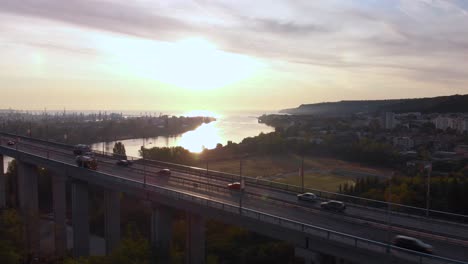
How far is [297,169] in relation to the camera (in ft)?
178

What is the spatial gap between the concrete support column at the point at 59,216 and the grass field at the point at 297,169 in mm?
23782

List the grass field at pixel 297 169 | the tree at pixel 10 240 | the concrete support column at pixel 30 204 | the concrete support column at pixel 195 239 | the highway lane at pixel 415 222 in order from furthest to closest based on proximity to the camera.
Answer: the grass field at pixel 297 169
the concrete support column at pixel 30 204
the concrete support column at pixel 195 239
the tree at pixel 10 240
the highway lane at pixel 415 222

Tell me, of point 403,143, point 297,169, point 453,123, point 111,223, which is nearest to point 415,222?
point 111,223

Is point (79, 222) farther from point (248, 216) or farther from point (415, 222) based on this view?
point (415, 222)

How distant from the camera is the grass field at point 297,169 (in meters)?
44.7

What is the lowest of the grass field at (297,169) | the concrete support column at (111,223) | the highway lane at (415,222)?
the grass field at (297,169)

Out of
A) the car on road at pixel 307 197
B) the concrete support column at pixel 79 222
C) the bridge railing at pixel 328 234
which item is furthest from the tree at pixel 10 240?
the car on road at pixel 307 197

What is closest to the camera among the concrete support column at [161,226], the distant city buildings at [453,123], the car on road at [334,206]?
the car on road at [334,206]

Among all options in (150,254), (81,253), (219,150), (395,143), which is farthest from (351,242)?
(395,143)

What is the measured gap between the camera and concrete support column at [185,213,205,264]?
18.7 m

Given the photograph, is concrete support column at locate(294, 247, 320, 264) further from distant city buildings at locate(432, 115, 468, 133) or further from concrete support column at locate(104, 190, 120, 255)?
distant city buildings at locate(432, 115, 468, 133)

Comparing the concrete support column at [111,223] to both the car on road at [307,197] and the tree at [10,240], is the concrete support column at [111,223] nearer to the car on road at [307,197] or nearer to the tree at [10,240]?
the tree at [10,240]

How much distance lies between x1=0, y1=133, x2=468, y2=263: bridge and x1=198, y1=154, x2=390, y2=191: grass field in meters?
20.3

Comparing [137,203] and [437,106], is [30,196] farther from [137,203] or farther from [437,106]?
[437,106]
